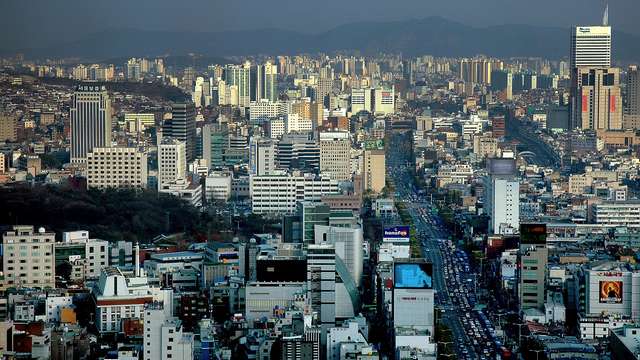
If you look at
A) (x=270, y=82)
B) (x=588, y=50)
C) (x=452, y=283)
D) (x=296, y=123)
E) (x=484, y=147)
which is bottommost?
(x=452, y=283)

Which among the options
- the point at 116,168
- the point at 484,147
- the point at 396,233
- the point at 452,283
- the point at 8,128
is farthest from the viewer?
the point at 484,147

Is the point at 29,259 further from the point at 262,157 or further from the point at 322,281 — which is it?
the point at 262,157

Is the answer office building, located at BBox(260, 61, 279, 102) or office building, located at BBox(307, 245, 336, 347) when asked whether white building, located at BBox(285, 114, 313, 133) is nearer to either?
office building, located at BBox(260, 61, 279, 102)

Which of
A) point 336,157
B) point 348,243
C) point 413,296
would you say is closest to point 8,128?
point 336,157

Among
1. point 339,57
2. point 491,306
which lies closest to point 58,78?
point 491,306

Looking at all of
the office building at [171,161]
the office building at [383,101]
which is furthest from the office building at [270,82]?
the office building at [171,161]

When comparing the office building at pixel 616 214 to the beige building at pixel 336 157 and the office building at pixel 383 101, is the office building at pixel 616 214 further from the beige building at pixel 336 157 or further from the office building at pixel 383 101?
the office building at pixel 383 101

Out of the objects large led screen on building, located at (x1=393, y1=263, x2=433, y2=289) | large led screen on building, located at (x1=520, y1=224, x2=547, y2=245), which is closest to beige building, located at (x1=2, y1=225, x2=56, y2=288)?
large led screen on building, located at (x1=393, y1=263, x2=433, y2=289)

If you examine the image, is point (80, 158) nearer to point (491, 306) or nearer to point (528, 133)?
point (491, 306)
